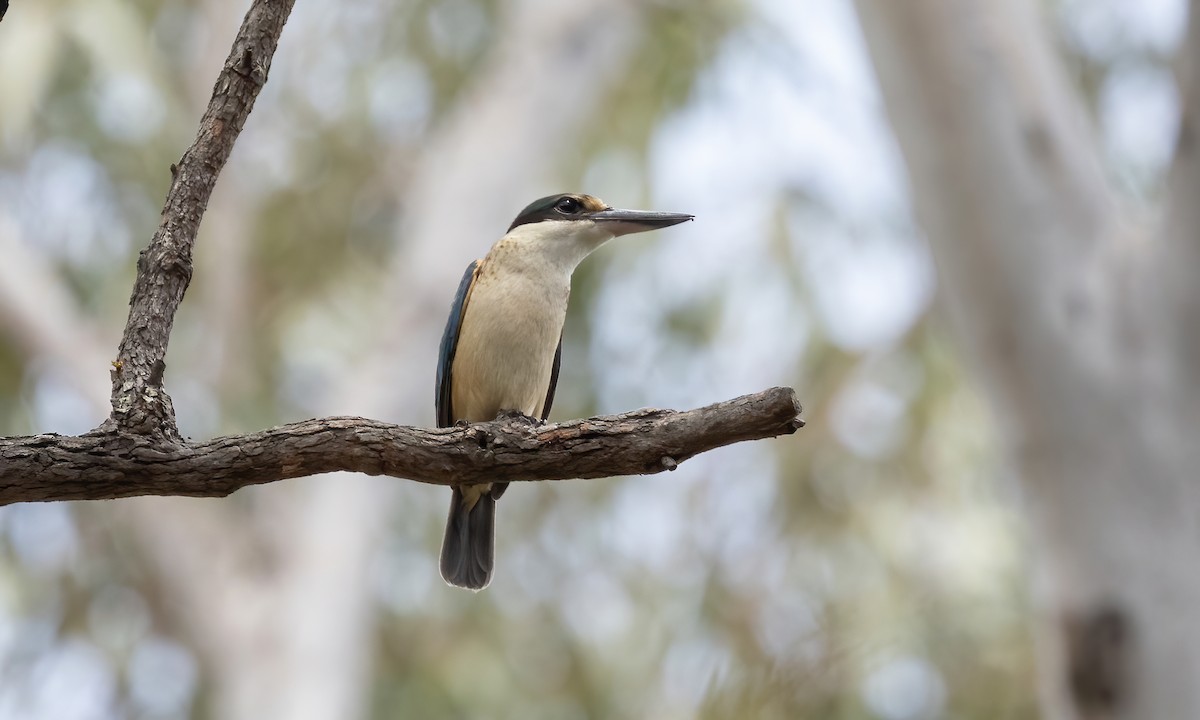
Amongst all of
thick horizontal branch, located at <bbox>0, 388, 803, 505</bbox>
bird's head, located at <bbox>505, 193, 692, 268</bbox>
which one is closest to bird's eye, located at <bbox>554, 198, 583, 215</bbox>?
bird's head, located at <bbox>505, 193, 692, 268</bbox>

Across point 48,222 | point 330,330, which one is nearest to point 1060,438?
point 330,330

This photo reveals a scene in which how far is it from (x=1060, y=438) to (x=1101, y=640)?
2.54 ft

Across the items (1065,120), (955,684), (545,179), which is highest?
(545,179)

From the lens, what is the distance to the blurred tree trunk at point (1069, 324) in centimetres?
482

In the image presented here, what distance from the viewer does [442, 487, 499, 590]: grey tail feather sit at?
406 cm

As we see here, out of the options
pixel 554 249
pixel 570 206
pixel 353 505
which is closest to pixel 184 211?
pixel 554 249

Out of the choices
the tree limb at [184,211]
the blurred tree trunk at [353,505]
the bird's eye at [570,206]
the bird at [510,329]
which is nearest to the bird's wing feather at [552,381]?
the bird at [510,329]

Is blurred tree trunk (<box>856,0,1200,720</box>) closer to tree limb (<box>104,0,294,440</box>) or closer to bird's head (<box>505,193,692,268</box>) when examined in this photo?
bird's head (<box>505,193,692,268</box>)

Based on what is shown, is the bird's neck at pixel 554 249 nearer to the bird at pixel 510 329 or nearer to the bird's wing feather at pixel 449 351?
the bird at pixel 510 329

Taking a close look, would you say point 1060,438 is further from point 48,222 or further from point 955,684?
point 48,222

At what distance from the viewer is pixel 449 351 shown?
4.21 m

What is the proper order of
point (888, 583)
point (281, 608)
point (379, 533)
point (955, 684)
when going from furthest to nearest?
1. point (888, 583)
2. point (955, 684)
3. point (379, 533)
4. point (281, 608)

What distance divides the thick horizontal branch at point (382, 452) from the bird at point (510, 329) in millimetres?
A: 1336

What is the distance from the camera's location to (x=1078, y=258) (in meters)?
5.18
